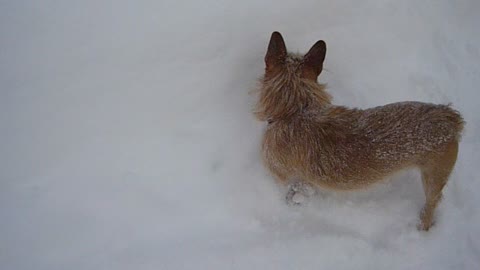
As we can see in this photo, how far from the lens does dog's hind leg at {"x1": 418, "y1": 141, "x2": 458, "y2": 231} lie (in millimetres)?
2891

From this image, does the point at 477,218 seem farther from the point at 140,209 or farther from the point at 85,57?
the point at 85,57

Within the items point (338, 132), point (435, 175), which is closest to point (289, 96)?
point (338, 132)

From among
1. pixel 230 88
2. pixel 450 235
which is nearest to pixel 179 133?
pixel 230 88

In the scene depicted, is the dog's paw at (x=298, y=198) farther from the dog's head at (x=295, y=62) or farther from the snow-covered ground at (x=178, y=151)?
the dog's head at (x=295, y=62)

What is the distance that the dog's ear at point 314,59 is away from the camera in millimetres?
2969

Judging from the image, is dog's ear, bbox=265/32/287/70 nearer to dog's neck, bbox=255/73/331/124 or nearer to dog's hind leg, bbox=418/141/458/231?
dog's neck, bbox=255/73/331/124

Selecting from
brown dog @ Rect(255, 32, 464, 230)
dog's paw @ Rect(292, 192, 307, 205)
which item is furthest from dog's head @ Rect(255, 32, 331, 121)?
dog's paw @ Rect(292, 192, 307, 205)

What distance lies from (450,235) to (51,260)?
3.59 metres

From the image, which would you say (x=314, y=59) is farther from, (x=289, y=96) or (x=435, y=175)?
(x=435, y=175)

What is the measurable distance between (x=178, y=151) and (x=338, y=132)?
1.39m

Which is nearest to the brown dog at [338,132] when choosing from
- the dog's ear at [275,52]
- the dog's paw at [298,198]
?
the dog's ear at [275,52]

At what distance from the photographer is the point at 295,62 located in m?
3.06

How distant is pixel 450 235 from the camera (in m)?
3.64

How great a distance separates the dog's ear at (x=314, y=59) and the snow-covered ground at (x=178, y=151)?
54 centimetres
